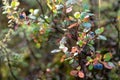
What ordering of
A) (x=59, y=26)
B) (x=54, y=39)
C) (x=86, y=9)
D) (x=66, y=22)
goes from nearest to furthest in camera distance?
1. (x=86, y=9)
2. (x=66, y=22)
3. (x=59, y=26)
4. (x=54, y=39)

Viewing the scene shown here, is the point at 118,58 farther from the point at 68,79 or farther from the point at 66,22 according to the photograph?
the point at 66,22

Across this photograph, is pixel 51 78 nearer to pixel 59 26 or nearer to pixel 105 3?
pixel 59 26

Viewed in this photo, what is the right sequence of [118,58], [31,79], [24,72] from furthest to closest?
1. [24,72]
2. [31,79]
3. [118,58]

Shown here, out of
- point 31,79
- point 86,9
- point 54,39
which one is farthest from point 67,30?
point 31,79

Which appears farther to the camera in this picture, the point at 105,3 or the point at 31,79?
the point at 105,3

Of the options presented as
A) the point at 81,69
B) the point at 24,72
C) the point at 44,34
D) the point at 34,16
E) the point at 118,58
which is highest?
the point at 34,16

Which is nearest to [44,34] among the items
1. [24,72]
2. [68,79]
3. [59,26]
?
[59,26]

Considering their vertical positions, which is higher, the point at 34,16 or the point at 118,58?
the point at 34,16

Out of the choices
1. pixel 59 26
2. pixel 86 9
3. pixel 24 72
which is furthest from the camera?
pixel 24 72

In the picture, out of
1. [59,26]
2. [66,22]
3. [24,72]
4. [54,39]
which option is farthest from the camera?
[24,72]
